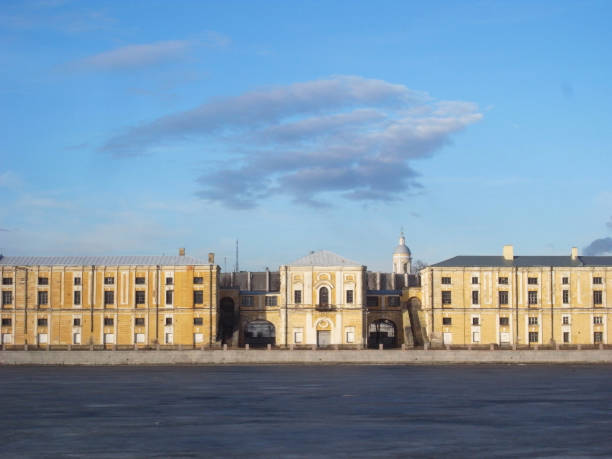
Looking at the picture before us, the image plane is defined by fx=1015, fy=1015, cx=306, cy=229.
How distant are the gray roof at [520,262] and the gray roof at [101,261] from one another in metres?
28.3

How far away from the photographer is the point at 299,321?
11031 cm

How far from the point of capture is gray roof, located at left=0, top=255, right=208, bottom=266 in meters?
110

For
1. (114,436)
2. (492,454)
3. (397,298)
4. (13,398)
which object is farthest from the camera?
(397,298)

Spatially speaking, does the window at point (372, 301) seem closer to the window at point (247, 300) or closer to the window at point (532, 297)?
the window at point (247, 300)

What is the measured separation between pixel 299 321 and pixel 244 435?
63912mm

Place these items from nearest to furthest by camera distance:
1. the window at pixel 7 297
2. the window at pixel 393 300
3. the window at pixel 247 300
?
the window at pixel 7 297, the window at pixel 247 300, the window at pixel 393 300

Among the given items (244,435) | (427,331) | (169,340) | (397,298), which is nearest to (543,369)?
(427,331)

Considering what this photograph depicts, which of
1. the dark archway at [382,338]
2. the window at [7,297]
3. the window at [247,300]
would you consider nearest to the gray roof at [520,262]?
the dark archway at [382,338]

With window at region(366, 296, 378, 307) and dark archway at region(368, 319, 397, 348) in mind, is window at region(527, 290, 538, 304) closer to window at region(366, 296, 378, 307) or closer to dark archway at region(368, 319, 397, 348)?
dark archway at region(368, 319, 397, 348)

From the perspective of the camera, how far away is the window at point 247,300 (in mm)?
114769

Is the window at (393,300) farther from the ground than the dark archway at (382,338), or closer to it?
farther from the ground

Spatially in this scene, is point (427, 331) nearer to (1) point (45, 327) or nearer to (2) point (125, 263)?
(2) point (125, 263)

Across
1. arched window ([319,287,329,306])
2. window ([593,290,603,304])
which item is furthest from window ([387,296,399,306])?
window ([593,290,603,304])

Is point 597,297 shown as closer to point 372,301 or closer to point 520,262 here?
point 520,262
